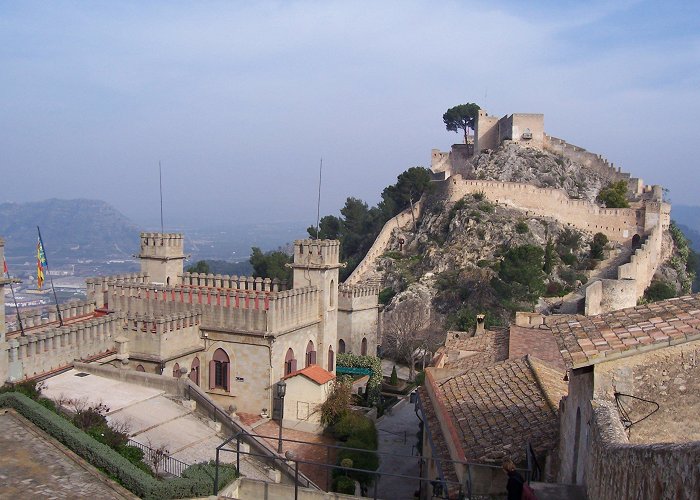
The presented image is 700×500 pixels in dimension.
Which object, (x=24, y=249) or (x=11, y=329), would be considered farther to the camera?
(x=24, y=249)

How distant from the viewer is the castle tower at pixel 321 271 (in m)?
27.8

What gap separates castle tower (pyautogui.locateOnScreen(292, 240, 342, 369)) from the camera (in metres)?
27.8

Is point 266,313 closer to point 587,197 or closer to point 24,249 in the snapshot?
point 587,197

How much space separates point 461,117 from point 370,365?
57415 millimetres

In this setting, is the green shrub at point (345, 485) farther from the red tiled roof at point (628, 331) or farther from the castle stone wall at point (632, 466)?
the castle stone wall at point (632, 466)

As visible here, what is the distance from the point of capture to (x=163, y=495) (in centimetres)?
1201

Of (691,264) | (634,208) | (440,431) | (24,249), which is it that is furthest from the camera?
(24,249)

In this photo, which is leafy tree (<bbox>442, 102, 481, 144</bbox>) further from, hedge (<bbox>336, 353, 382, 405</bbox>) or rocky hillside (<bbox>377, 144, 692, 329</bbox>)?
hedge (<bbox>336, 353, 382, 405</bbox>)

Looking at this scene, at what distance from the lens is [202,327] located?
26.0m

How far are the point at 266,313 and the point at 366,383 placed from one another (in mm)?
8199

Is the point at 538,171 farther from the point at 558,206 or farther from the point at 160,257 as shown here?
the point at 160,257

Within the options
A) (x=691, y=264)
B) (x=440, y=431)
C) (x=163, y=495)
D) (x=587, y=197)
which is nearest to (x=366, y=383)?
(x=440, y=431)

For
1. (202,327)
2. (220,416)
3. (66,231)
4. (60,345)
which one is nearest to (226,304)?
(202,327)

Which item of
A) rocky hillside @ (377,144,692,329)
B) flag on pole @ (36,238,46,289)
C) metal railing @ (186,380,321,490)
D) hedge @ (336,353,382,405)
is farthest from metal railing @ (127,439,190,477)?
rocky hillside @ (377,144,692,329)
